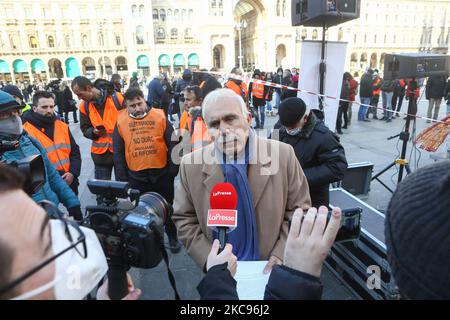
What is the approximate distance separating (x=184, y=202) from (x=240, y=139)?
54cm

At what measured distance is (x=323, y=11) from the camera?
3982 mm

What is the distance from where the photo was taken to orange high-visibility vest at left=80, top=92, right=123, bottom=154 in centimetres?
401

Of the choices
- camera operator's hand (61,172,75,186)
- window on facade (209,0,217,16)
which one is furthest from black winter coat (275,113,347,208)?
window on facade (209,0,217,16)

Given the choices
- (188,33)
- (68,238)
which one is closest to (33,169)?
(68,238)

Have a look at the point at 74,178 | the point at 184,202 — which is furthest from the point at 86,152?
the point at 184,202

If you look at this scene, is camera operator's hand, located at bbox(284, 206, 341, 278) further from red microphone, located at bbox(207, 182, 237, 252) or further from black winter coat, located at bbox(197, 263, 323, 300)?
red microphone, located at bbox(207, 182, 237, 252)

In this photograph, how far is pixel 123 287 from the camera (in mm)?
1077

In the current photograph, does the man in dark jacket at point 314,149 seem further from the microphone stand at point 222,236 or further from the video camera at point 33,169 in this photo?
the video camera at point 33,169

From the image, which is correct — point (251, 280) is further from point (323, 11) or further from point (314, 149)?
point (323, 11)

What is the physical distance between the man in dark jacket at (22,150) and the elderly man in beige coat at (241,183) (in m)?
1.14

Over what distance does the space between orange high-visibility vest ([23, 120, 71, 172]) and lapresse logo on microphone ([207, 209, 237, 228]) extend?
273cm

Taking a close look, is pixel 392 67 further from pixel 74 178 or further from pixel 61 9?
pixel 61 9

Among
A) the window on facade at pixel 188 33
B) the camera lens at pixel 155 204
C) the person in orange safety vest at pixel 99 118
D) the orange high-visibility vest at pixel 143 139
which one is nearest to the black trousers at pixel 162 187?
the orange high-visibility vest at pixel 143 139

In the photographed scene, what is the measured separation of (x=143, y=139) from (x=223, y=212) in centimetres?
216
